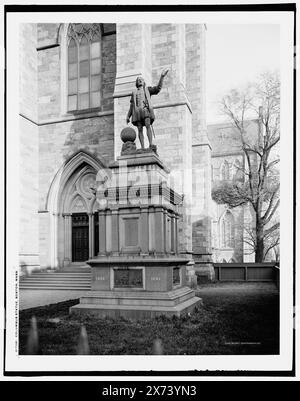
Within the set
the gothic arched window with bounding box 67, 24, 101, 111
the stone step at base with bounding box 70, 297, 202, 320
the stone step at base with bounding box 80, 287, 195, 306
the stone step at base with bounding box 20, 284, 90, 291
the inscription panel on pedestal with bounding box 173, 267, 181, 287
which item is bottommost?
the stone step at base with bounding box 20, 284, 90, 291

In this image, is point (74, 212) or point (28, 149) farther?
point (74, 212)

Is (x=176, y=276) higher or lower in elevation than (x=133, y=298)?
higher

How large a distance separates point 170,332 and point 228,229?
1551cm

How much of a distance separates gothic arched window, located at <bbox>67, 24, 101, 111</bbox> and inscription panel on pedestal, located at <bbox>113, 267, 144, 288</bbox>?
10.2 metres

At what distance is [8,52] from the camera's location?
5566 mm

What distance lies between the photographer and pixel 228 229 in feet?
69.7

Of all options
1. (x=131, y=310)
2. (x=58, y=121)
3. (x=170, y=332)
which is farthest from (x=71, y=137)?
(x=170, y=332)

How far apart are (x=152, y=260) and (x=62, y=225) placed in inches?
388

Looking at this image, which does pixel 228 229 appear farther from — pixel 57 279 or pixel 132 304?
pixel 132 304

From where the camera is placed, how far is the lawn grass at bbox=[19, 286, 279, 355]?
17.8 feet

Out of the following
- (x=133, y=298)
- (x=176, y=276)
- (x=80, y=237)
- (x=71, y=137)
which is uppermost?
(x=71, y=137)

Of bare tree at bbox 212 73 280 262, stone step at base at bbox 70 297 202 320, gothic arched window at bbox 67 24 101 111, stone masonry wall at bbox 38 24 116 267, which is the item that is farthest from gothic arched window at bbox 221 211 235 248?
stone step at base at bbox 70 297 202 320

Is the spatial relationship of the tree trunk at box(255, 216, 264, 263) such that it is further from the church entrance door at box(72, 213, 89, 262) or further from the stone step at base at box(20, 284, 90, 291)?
the stone step at base at box(20, 284, 90, 291)
